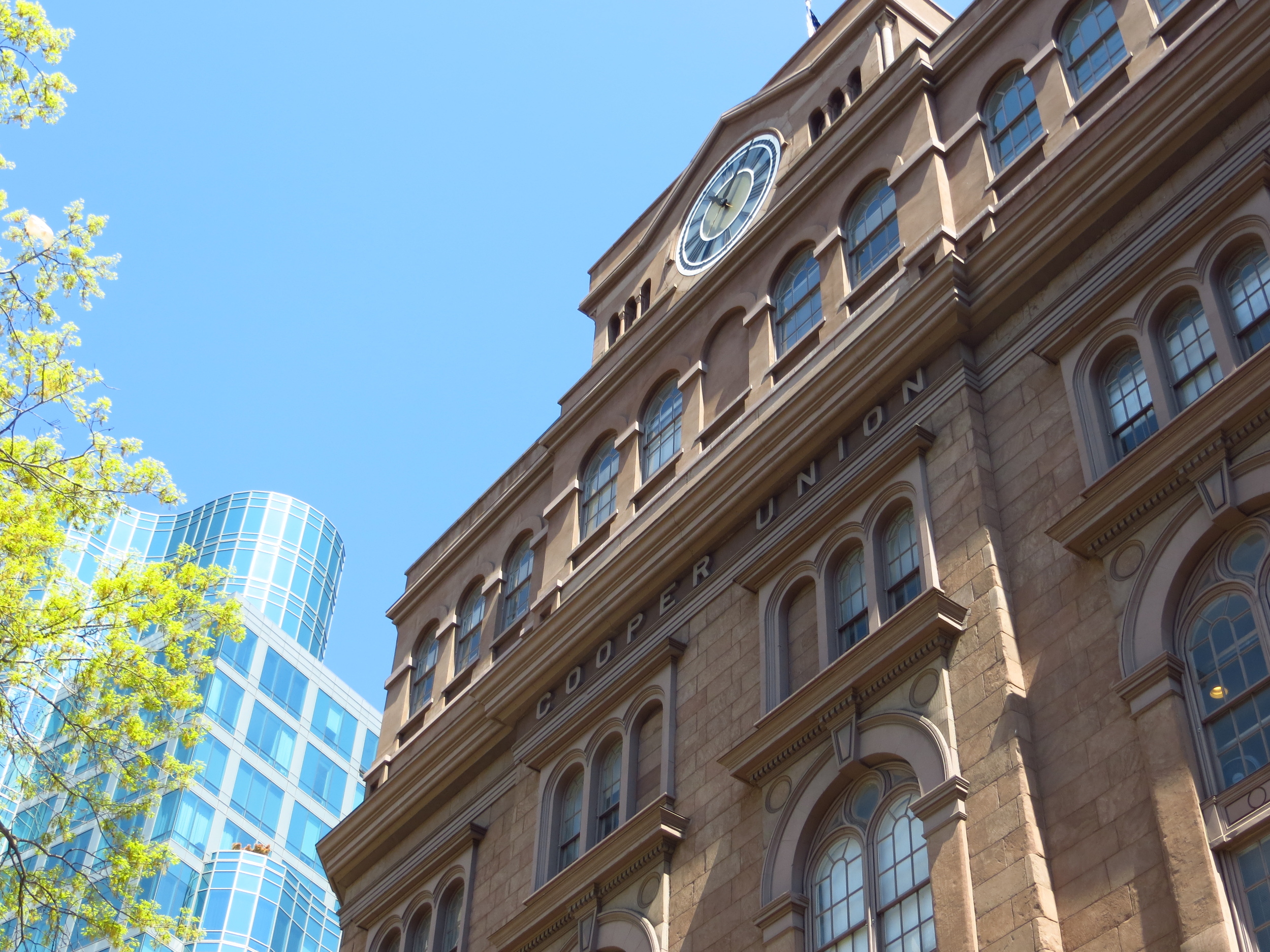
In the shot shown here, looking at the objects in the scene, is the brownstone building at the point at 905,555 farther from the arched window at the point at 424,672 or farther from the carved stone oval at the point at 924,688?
the arched window at the point at 424,672

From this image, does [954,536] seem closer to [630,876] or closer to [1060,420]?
[1060,420]

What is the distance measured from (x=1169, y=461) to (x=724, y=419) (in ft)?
33.7

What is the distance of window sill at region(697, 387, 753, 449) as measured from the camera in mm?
27875

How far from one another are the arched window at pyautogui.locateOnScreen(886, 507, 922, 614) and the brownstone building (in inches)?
2.4

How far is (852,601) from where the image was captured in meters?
23.1

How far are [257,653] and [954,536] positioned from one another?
60513 mm

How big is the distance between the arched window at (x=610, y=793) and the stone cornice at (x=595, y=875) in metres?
0.73

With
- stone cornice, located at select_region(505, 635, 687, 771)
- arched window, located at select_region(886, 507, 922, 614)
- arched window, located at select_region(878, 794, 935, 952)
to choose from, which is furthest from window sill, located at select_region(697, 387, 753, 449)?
arched window, located at select_region(878, 794, 935, 952)

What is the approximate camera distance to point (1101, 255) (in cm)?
2205

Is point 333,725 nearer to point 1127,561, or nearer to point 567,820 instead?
point 567,820

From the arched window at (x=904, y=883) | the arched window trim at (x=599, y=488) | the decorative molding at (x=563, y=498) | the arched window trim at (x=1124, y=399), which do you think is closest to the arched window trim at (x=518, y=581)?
the decorative molding at (x=563, y=498)

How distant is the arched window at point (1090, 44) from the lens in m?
24.0

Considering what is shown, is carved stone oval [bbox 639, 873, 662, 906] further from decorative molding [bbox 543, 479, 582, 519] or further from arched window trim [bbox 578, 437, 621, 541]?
decorative molding [bbox 543, 479, 582, 519]

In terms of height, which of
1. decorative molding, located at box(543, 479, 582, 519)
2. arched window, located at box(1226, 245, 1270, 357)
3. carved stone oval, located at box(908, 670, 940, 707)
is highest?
decorative molding, located at box(543, 479, 582, 519)
